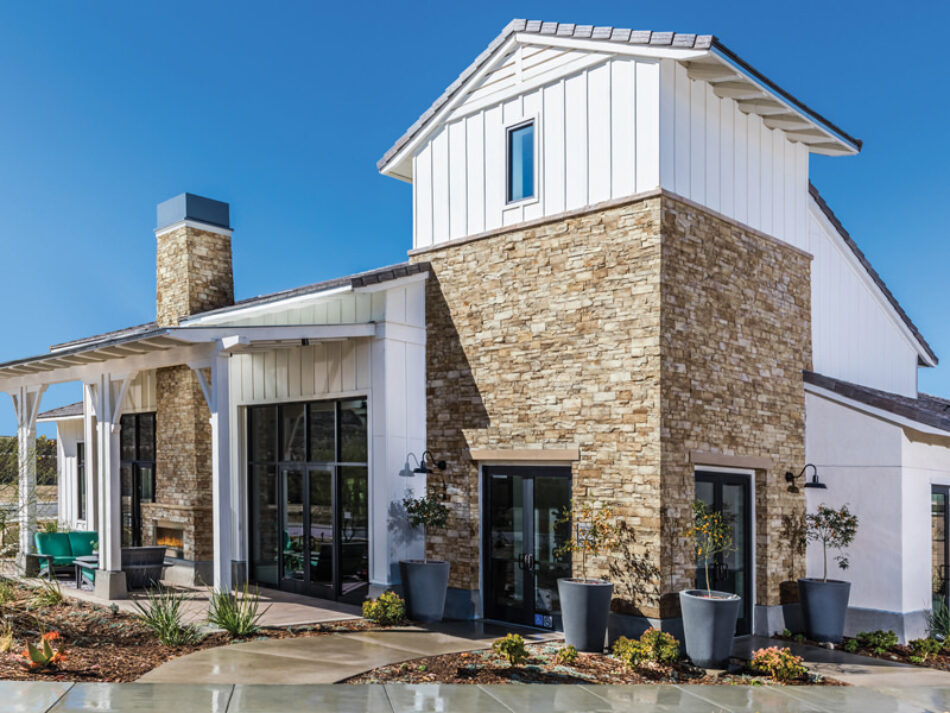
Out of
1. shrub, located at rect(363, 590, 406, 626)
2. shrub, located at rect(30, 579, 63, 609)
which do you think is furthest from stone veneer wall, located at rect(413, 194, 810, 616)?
shrub, located at rect(30, 579, 63, 609)

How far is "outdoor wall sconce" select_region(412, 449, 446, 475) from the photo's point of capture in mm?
12156

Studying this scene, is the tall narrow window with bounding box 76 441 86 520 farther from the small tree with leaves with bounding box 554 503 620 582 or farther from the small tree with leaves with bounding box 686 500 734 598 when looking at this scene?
the small tree with leaves with bounding box 686 500 734 598

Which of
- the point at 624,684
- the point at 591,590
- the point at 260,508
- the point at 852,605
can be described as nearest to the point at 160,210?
the point at 260,508

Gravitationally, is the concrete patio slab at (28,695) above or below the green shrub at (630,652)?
above

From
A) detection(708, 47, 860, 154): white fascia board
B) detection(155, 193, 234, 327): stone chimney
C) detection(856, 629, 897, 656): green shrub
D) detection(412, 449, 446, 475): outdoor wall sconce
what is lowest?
detection(856, 629, 897, 656): green shrub

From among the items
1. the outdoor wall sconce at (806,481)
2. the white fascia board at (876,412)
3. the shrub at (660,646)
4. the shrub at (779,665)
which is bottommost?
the shrub at (779,665)

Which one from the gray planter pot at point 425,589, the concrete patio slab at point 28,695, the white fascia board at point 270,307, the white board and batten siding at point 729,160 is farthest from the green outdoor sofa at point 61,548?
the white board and batten siding at point 729,160

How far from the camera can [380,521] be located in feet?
39.3

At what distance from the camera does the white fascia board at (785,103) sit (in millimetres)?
10422

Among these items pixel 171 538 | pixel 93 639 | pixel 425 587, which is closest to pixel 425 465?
pixel 425 587

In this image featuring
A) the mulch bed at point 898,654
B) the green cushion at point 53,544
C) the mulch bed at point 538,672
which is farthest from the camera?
the green cushion at point 53,544

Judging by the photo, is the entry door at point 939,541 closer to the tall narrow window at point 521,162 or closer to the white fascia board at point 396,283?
the tall narrow window at point 521,162

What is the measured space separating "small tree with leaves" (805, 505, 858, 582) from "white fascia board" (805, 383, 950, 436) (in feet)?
4.50

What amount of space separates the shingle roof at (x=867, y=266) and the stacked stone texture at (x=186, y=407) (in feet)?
35.3
